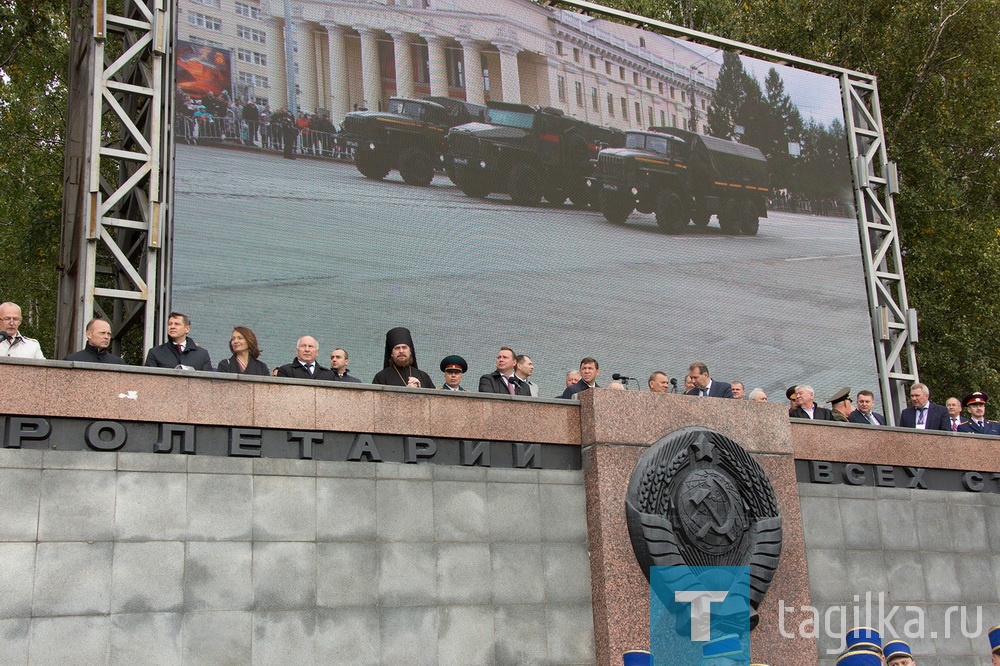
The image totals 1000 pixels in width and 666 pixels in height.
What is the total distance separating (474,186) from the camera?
652 inches

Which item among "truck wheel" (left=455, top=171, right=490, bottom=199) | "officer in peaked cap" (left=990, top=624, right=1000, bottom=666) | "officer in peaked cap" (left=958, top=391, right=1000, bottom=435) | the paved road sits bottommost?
"officer in peaked cap" (left=990, top=624, right=1000, bottom=666)

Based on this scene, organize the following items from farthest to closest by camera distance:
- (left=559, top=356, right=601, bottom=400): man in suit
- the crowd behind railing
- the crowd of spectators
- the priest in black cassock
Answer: the crowd of spectators
(left=559, top=356, right=601, bottom=400): man in suit
the priest in black cassock
the crowd behind railing

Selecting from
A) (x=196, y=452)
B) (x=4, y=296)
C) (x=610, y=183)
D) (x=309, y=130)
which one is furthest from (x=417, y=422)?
(x=4, y=296)

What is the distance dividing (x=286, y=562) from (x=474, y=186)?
25.3ft

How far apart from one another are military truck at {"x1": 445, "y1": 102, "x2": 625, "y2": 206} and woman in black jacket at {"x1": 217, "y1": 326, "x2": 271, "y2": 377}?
18.5 feet

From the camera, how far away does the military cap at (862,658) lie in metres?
6.62

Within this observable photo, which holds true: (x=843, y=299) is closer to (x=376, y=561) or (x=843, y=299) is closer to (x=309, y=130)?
(x=309, y=130)

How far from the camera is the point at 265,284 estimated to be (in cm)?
1472

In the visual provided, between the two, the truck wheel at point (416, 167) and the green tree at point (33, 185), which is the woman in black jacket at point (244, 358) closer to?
the truck wheel at point (416, 167)

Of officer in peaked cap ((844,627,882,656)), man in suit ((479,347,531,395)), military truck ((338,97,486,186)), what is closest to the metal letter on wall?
military truck ((338,97,486,186))

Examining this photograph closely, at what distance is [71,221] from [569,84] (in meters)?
7.46

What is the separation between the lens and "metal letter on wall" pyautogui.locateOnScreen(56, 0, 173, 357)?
46.0ft

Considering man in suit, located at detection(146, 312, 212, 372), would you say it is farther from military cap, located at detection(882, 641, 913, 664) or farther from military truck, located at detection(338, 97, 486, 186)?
military cap, located at detection(882, 641, 913, 664)

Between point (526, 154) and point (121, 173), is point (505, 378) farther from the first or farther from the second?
point (121, 173)
